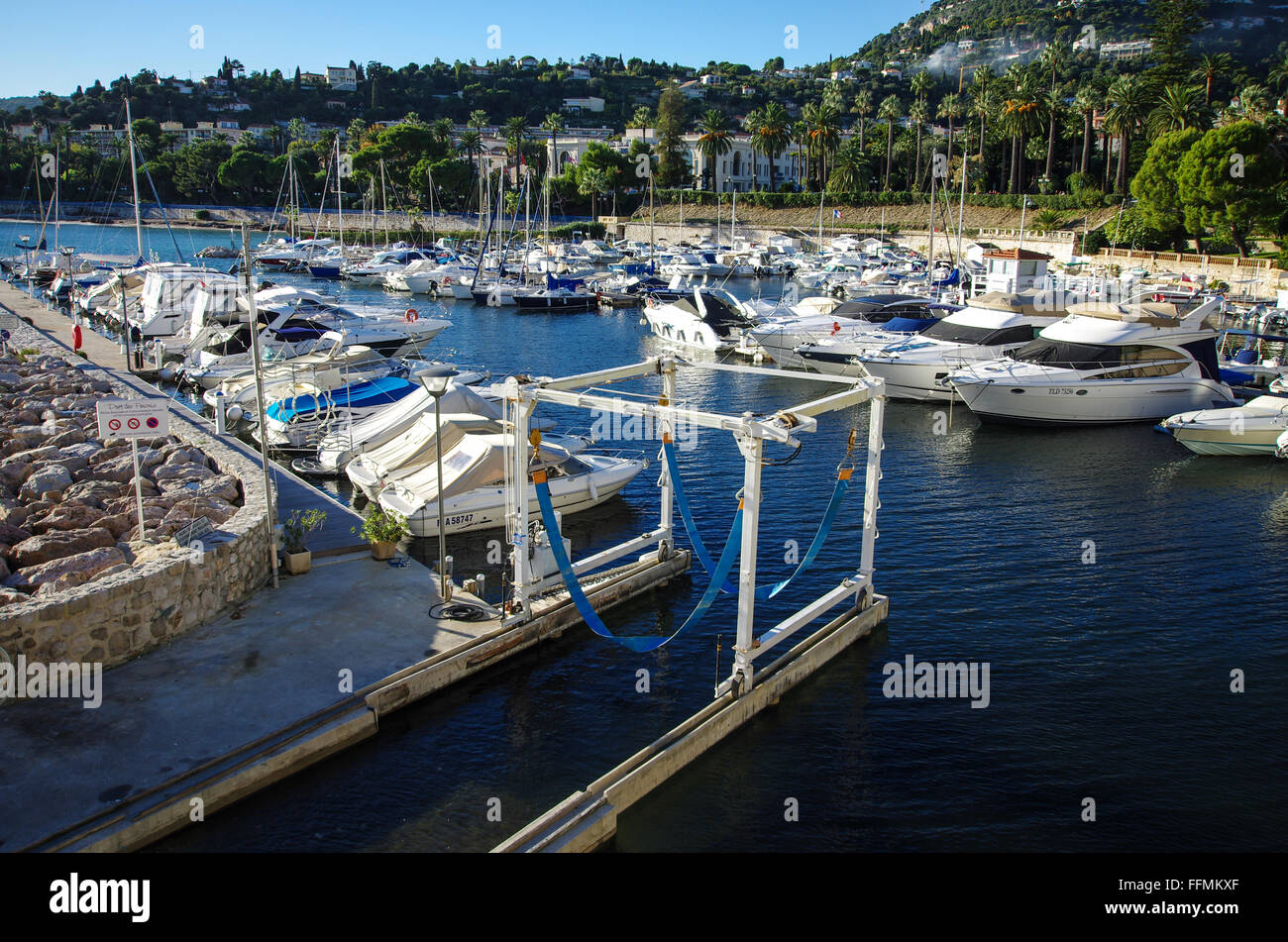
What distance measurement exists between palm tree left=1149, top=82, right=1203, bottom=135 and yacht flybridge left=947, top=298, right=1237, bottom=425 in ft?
162

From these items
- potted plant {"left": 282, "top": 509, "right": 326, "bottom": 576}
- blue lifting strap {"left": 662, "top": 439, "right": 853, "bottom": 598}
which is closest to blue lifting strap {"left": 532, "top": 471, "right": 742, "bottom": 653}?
blue lifting strap {"left": 662, "top": 439, "right": 853, "bottom": 598}

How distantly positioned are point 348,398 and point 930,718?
19620mm

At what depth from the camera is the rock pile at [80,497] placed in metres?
14.7

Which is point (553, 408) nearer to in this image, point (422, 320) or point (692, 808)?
point (422, 320)

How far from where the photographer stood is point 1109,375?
111 feet

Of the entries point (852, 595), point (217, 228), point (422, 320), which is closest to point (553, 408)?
point (422, 320)

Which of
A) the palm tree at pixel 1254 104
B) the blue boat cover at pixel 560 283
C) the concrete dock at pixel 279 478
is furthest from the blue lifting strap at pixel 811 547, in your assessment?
the palm tree at pixel 1254 104

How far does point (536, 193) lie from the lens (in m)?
117

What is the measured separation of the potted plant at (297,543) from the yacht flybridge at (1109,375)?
23128 millimetres

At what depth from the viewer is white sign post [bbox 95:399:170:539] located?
15656 millimetres

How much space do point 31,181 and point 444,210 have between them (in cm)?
7375

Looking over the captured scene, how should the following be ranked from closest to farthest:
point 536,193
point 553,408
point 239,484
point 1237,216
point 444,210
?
point 239,484, point 553,408, point 1237,216, point 536,193, point 444,210

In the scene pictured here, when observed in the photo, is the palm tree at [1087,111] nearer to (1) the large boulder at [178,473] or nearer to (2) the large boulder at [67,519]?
(1) the large boulder at [178,473]

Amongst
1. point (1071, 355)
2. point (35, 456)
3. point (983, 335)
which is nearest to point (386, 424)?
point (35, 456)
